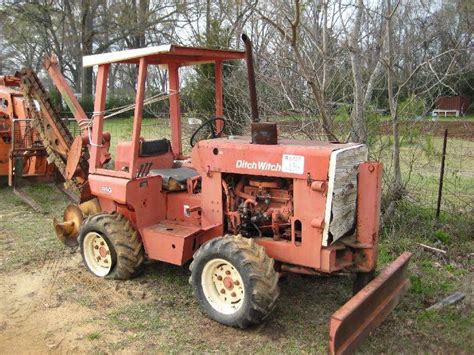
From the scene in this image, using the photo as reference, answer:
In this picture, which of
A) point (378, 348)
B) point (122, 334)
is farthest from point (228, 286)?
point (378, 348)

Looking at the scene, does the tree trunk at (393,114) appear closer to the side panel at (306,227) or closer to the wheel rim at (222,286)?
the side panel at (306,227)

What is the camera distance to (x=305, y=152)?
396 centimetres

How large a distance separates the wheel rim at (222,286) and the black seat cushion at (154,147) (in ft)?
5.12

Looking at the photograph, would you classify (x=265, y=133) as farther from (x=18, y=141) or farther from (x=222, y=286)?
(x=18, y=141)

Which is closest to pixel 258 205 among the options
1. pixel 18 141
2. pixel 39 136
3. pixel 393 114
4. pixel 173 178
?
pixel 173 178

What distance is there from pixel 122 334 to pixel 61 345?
18.4 inches

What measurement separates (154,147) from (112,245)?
1098 mm

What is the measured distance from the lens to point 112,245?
493 centimetres

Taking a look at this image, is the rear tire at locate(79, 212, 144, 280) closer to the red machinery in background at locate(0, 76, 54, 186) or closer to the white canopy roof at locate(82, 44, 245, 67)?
the white canopy roof at locate(82, 44, 245, 67)

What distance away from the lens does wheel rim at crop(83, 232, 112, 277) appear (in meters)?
5.13

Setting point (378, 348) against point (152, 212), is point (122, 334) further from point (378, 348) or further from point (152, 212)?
point (378, 348)

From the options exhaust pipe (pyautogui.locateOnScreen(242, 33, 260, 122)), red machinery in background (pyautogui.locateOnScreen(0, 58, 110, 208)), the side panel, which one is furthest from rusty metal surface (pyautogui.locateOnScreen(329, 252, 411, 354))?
red machinery in background (pyautogui.locateOnScreen(0, 58, 110, 208))

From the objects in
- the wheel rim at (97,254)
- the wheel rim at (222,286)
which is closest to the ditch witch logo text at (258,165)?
the wheel rim at (222,286)

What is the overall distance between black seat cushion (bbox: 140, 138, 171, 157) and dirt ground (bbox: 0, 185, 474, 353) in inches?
48.5
